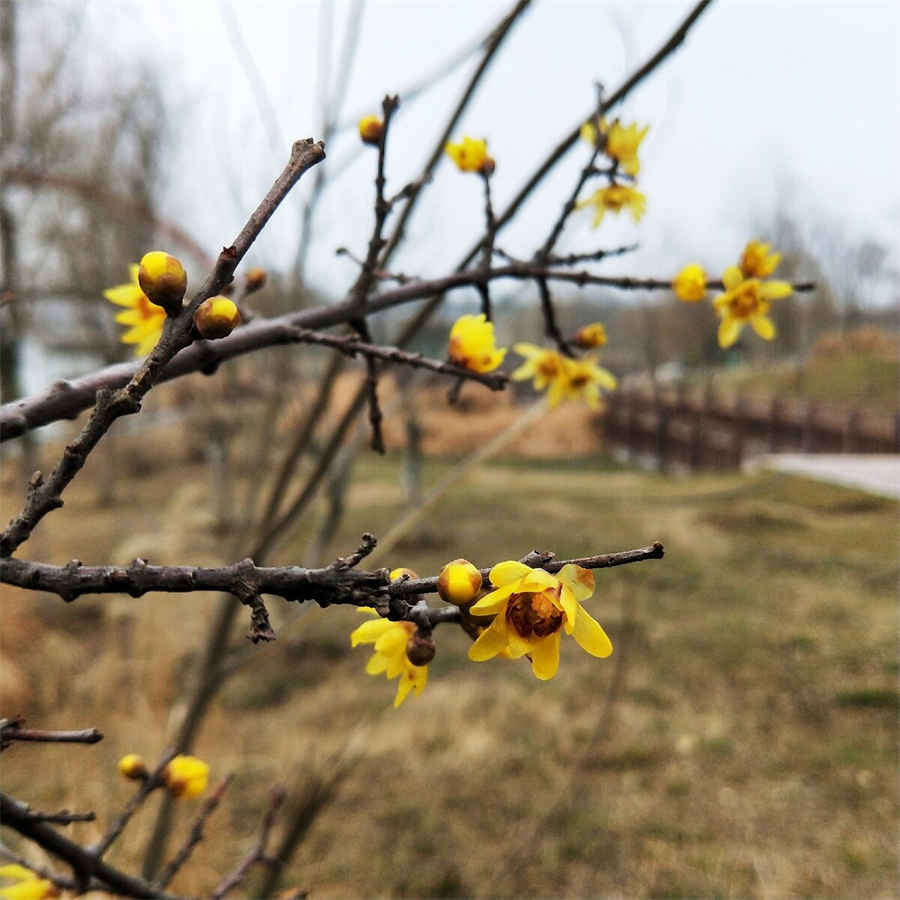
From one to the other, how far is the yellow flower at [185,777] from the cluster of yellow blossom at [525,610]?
476 mm

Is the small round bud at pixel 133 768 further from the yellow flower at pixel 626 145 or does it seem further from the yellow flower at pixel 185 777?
the yellow flower at pixel 626 145

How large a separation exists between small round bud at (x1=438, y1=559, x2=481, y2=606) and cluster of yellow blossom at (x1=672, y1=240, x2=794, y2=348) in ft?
1.85

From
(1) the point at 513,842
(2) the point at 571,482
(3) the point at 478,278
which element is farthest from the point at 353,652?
(2) the point at 571,482

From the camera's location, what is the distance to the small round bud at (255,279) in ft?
2.42

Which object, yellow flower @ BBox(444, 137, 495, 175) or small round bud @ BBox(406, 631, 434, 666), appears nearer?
small round bud @ BBox(406, 631, 434, 666)

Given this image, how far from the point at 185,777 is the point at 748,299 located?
2.73 feet

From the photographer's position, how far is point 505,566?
0.34 meters

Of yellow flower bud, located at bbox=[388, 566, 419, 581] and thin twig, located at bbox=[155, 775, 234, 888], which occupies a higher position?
yellow flower bud, located at bbox=[388, 566, 419, 581]

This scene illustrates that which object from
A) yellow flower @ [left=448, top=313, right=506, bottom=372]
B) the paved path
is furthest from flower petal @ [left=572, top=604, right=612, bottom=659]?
the paved path

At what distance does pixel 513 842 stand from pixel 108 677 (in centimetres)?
251

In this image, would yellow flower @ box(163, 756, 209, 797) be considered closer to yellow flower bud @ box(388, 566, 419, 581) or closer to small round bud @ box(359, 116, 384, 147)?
yellow flower bud @ box(388, 566, 419, 581)

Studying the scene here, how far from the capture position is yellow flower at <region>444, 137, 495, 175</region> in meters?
0.82

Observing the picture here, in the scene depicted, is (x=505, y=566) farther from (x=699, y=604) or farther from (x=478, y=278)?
(x=699, y=604)

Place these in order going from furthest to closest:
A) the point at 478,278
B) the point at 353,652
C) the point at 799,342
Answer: the point at 799,342 < the point at 353,652 < the point at 478,278
